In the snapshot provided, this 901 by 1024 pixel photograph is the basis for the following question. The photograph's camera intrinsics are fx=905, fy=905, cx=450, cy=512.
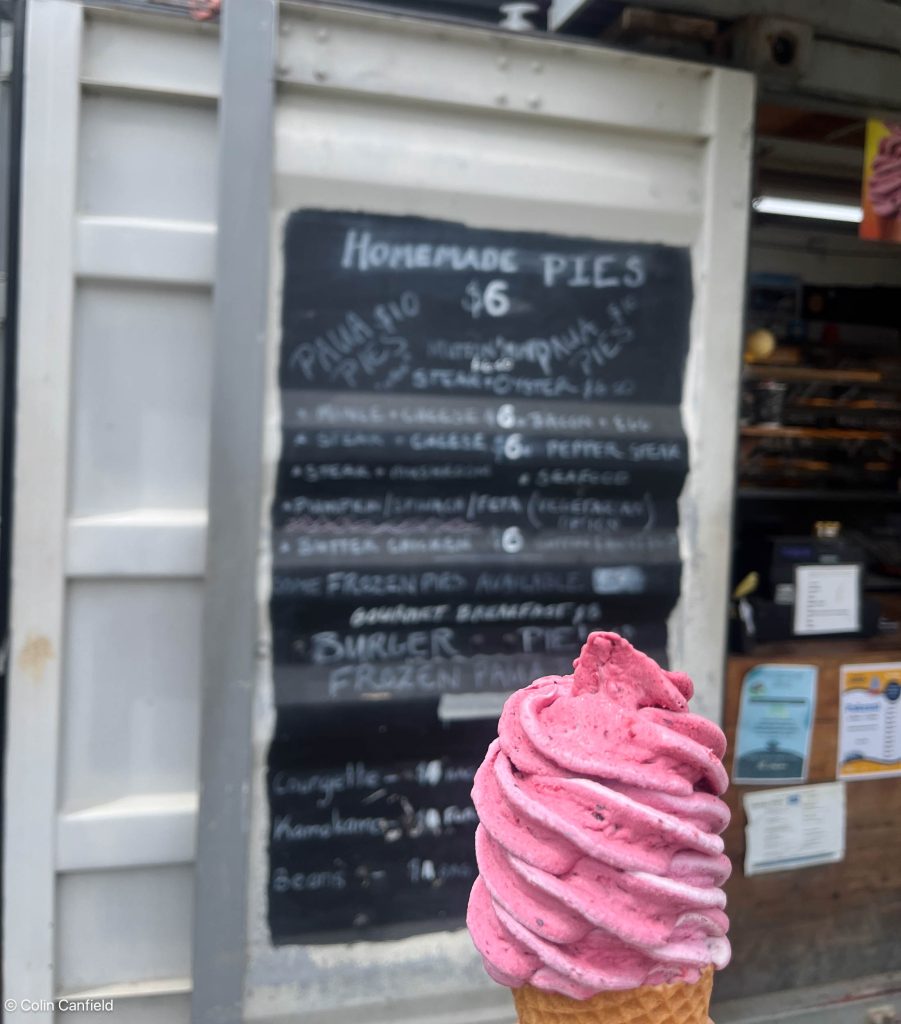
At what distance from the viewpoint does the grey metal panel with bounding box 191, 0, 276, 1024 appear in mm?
2348

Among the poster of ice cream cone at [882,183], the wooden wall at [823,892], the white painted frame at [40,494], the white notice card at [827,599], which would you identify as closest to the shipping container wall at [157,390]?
the white painted frame at [40,494]

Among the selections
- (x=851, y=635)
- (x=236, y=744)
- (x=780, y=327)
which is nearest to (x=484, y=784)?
(x=236, y=744)

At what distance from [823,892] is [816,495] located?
3.03 meters

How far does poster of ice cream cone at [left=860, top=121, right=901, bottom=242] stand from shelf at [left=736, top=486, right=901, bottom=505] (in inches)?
97.7

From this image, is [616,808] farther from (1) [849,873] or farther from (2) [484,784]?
(1) [849,873]

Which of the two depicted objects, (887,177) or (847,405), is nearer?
(887,177)

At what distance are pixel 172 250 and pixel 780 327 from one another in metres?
4.19

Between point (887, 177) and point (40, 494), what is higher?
point (887, 177)

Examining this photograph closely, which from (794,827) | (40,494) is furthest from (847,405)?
(40,494)

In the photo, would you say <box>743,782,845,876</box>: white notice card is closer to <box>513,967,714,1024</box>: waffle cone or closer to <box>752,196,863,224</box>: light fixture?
<box>513,967,714,1024</box>: waffle cone

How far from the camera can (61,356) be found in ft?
7.63

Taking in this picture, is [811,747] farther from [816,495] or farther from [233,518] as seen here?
[816,495]

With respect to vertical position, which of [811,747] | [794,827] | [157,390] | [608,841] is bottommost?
[794,827]

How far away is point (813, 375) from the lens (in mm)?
5473
